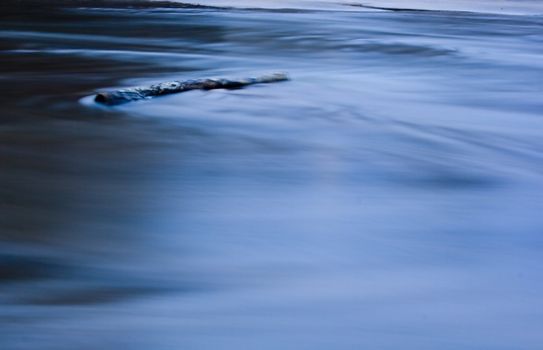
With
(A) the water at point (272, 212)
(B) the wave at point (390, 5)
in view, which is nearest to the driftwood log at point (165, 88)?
(A) the water at point (272, 212)

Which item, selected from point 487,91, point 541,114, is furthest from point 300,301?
point 487,91

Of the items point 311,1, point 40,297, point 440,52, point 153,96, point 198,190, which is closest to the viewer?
point 40,297

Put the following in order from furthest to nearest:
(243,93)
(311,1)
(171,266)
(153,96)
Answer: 1. (311,1)
2. (243,93)
3. (153,96)
4. (171,266)

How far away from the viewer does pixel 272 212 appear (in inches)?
128

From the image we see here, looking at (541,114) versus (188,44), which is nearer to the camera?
(541,114)

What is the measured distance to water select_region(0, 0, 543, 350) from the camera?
7.46 feet

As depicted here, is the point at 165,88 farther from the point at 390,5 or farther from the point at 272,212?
the point at 390,5

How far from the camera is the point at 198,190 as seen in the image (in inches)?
139

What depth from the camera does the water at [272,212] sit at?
89.5 inches

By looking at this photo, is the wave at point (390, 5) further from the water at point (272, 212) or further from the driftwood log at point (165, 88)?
the driftwood log at point (165, 88)

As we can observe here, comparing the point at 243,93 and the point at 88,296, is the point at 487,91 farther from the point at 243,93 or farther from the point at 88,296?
the point at 88,296

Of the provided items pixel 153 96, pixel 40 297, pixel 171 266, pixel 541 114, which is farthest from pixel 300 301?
pixel 541 114

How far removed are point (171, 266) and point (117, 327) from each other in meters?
0.47

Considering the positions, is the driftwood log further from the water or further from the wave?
the wave
